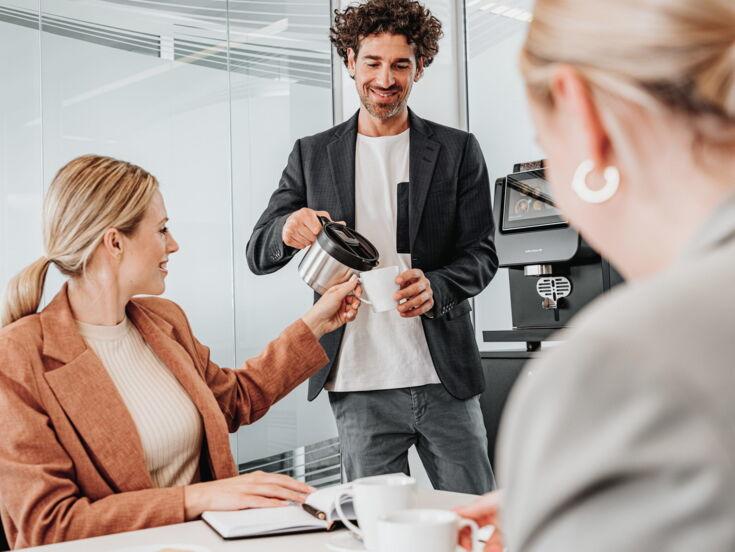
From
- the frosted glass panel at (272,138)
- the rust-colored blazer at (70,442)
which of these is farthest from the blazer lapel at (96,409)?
the frosted glass panel at (272,138)

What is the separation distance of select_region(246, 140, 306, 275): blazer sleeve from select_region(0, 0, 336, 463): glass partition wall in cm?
77

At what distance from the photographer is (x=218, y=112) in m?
3.25

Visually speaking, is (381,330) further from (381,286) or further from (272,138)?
(272,138)

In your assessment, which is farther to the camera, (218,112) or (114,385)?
(218,112)

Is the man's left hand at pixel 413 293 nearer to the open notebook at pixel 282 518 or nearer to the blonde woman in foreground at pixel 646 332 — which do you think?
the open notebook at pixel 282 518

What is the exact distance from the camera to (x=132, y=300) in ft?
5.93

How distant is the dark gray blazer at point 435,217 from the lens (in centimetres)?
223

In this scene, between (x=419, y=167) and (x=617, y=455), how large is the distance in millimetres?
2015

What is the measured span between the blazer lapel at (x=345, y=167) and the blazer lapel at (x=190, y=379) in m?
0.67

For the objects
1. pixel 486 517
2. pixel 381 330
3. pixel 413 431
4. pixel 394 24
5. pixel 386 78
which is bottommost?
pixel 413 431

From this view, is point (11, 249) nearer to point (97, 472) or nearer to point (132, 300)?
point (132, 300)

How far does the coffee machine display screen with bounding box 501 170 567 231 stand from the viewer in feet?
9.04

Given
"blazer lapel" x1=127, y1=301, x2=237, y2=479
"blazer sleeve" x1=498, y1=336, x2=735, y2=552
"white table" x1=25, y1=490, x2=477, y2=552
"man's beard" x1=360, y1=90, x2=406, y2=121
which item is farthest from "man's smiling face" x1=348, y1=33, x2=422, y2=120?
"blazer sleeve" x1=498, y1=336, x2=735, y2=552

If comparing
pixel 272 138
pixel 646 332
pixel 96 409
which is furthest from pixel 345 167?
pixel 646 332
